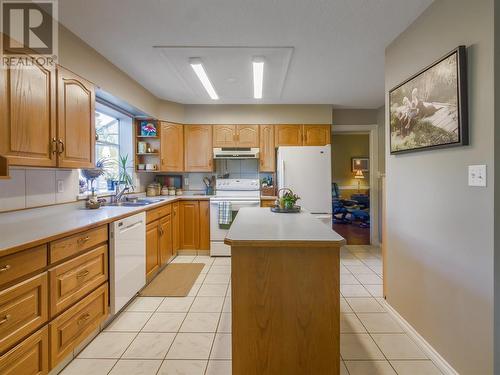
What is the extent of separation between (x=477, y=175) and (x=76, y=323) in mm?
2604

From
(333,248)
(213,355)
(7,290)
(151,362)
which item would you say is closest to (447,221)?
(333,248)

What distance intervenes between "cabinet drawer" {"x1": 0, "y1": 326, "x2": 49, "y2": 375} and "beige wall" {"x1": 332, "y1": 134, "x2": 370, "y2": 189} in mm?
8401

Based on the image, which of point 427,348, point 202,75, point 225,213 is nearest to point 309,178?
point 225,213

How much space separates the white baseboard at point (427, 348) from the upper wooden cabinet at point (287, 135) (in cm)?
289

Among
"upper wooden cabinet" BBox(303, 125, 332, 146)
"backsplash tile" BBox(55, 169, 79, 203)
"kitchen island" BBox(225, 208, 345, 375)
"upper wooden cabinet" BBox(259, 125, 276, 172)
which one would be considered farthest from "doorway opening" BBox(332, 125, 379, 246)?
"backsplash tile" BBox(55, 169, 79, 203)

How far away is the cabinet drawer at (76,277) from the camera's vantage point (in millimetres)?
1573

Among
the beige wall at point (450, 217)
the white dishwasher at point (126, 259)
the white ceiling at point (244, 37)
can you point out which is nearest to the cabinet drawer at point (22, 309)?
the white dishwasher at point (126, 259)

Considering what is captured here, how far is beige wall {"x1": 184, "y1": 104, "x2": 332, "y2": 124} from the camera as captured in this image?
450 centimetres

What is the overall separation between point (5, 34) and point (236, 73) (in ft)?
6.66

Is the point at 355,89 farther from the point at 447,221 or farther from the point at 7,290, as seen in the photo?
the point at 7,290

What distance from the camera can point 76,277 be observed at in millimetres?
1769

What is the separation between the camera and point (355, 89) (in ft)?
12.1

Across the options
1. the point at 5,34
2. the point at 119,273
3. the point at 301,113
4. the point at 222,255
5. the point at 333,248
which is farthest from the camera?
the point at 301,113

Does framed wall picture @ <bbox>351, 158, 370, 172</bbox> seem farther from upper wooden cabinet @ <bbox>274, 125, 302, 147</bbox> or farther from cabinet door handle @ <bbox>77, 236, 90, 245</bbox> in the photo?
cabinet door handle @ <bbox>77, 236, 90, 245</bbox>
